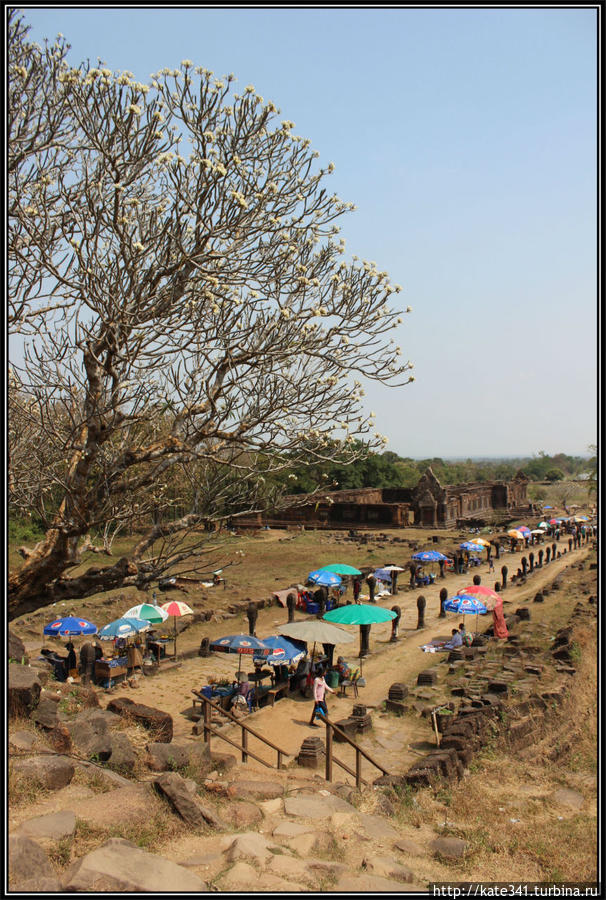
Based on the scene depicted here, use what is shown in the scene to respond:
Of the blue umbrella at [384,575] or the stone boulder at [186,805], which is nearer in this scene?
the stone boulder at [186,805]

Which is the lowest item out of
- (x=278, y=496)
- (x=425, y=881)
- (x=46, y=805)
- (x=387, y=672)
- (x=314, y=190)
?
(x=387, y=672)

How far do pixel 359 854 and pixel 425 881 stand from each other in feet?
2.40

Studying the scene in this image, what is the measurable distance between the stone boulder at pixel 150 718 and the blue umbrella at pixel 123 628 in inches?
160

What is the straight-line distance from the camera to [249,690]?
47.2 feet

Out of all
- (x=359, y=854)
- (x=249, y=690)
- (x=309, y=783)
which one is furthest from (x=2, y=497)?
(x=249, y=690)

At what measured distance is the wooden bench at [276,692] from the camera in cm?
1484

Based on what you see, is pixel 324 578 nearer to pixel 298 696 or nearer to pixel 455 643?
pixel 455 643

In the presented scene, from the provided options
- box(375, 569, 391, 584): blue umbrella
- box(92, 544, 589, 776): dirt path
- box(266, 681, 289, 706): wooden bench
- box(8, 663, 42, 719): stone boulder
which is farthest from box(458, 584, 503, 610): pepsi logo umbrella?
box(8, 663, 42, 719): stone boulder

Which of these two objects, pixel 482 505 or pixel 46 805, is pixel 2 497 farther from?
pixel 482 505

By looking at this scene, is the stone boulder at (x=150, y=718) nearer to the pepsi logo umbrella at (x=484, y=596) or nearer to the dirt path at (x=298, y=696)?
the dirt path at (x=298, y=696)

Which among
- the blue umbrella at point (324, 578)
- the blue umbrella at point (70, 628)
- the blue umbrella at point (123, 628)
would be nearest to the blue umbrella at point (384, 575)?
the blue umbrella at point (324, 578)

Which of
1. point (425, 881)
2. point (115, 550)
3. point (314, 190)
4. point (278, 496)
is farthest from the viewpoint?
point (115, 550)

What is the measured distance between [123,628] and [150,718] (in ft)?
16.6

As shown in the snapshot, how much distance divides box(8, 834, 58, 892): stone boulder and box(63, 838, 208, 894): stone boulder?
17 centimetres
